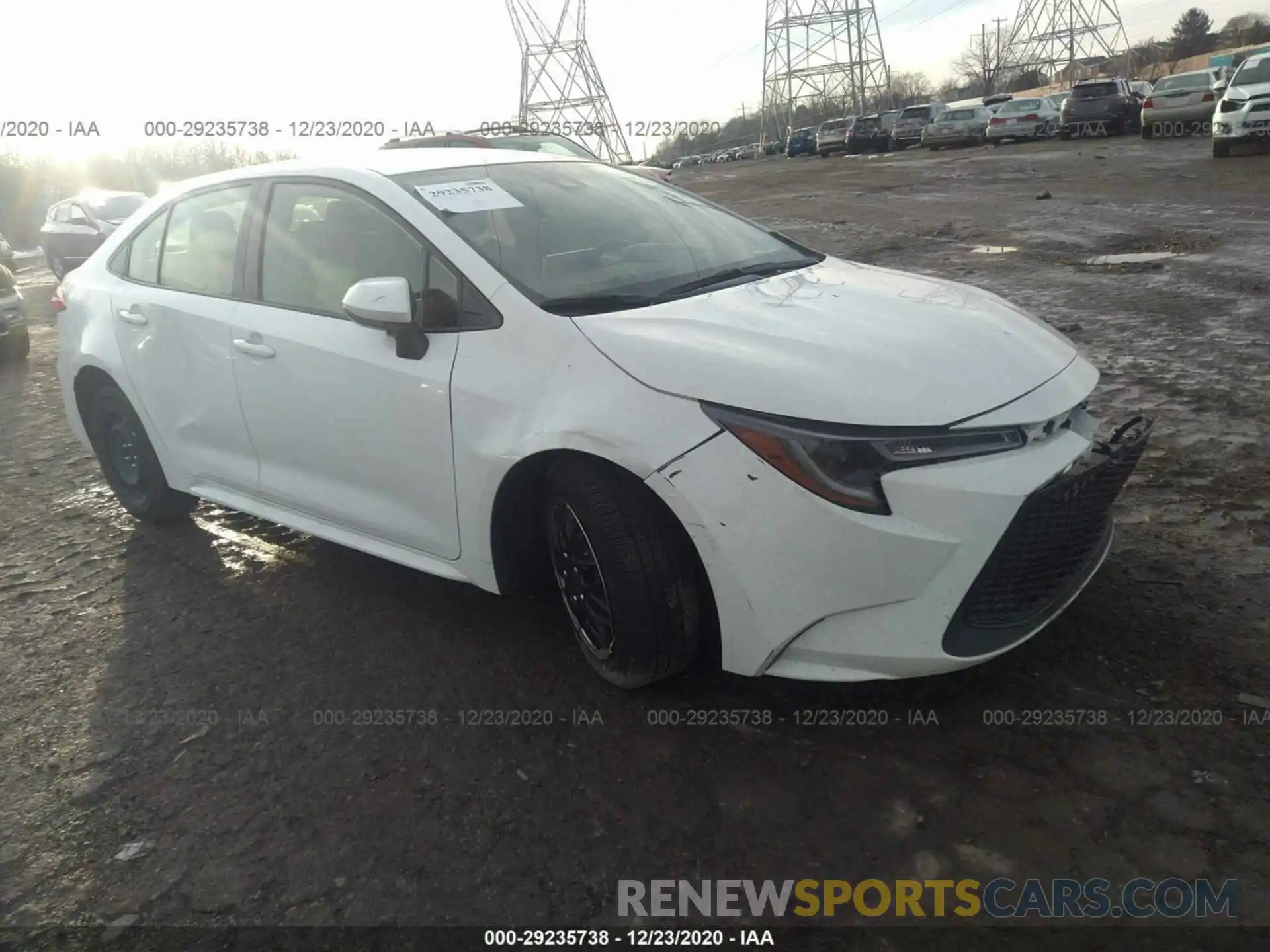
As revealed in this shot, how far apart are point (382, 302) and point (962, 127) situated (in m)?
36.0

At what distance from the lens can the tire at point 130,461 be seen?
444 centimetres

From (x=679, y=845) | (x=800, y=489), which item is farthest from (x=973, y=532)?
(x=679, y=845)

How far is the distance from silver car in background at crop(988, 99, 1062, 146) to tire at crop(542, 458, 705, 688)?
34.4 metres

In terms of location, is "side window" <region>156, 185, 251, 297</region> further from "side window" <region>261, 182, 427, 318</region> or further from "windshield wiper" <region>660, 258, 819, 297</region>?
"windshield wiper" <region>660, 258, 819, 297</region>

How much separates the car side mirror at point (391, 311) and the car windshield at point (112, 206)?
16.5 metres

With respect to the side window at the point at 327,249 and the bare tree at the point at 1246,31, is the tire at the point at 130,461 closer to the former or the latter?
the side window at the point at 327,249

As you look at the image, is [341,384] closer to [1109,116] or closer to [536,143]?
[536,143]

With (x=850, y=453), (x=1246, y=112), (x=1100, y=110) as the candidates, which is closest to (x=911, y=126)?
(x=1100, y=110)

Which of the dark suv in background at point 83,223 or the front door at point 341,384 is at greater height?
the dark suv in background at point 83,223

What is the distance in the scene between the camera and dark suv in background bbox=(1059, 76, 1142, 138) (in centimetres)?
3011

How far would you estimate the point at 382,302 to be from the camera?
294 cm

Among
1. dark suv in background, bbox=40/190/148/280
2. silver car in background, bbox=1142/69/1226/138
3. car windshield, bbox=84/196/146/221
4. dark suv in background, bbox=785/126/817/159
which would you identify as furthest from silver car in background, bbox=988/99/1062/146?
car windshield, bbox=84/196/146/221

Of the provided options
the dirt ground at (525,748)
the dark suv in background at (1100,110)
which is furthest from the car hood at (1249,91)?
the dirt ground at (525,748)

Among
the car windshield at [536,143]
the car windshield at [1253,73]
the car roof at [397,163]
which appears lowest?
the car roof at [397,163]
